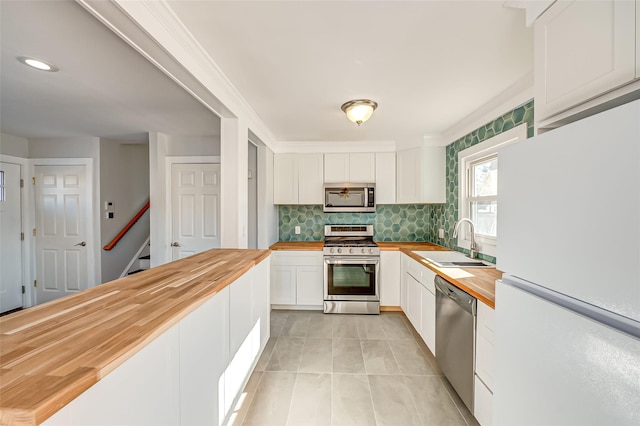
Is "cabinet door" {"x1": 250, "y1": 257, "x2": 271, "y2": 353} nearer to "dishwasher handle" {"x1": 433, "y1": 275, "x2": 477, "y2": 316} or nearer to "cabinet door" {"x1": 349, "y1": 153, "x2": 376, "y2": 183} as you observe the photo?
"dishwasher handle" {"x1": 433, "y1": 275, "x2": 477, "y2": 316}

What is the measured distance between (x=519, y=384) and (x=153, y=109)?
3.42m

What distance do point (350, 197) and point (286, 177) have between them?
99 cm

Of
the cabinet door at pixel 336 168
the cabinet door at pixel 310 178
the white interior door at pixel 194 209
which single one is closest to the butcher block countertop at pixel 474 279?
the cabinet door at pixel 336 168

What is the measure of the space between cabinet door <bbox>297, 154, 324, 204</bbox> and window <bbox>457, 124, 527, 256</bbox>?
1.82m

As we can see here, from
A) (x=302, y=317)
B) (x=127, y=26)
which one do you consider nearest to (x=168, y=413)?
(x=127, y=26)

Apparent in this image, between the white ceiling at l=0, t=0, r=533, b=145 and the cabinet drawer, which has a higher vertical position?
the white ceiling at l=0, t=0, r=533, b=145

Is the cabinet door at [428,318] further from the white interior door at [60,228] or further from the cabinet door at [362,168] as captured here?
the white interior door at [60,228]

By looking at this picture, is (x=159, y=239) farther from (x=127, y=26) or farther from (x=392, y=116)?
(x=392, y=116)

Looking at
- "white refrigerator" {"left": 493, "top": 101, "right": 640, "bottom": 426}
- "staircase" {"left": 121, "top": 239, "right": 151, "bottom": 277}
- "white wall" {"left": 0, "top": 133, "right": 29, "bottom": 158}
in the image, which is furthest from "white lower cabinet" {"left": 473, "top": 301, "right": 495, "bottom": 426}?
"white wall" {"left": 0, "top": 133, "right": 29, "bottom": 158}

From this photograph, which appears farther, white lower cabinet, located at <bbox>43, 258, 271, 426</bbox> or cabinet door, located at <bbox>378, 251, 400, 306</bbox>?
cabinet door, located at <bbox>378, 251, 400, 306</bbox>

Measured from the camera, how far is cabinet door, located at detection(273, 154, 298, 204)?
372 centimetres

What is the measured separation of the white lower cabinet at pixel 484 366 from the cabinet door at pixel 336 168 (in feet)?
8.15

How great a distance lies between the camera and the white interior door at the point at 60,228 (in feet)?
11.9

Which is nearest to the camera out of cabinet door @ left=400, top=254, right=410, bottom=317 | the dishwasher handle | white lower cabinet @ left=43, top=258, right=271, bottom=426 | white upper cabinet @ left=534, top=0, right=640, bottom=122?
white lower cabinet @ left=43, top=258, right=271, bottom=426
